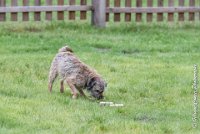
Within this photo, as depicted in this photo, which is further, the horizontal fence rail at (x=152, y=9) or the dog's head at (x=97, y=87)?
the horizontal fence rail at (x=152, y=9)

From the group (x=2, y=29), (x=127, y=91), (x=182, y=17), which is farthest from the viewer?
(x=182, y=17)

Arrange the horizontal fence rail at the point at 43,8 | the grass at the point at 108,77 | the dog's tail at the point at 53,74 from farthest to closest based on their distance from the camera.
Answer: the horizontal fence rail at the point at 43,8 < the dog's tail at the point at 53,74 < the grass at the point at 108,77

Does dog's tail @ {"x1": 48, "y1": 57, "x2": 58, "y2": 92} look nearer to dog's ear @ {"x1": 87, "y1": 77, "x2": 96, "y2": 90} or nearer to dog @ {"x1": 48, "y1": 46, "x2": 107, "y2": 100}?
dog @ {"x1": 48, "y1": 46, "x2": 107, "y2": 100}

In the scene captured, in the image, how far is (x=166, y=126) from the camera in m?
7.36

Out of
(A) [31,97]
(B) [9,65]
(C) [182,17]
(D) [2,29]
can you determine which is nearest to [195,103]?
(A) [31,97]

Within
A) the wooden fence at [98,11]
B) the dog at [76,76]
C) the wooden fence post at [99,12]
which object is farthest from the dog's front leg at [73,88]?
the wooden fence post at [99,12]

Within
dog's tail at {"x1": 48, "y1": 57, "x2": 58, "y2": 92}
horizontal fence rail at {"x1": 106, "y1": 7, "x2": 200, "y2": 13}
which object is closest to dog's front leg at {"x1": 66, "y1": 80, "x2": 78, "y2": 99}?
dog's tail at {"x1": 48, "y1": 57, "x2": 58, "y2": 92}

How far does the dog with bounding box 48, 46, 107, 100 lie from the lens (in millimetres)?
8609

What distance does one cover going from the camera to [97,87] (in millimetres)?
8586

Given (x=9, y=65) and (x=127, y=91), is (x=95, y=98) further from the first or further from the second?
(x=9, y=65)

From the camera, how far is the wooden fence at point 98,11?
47.1ft

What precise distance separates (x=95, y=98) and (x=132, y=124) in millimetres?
1370

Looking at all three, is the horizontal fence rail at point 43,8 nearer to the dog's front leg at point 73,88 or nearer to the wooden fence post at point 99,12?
the wooden fence post at point 99,12

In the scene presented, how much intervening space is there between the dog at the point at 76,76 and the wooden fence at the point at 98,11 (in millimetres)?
5455
